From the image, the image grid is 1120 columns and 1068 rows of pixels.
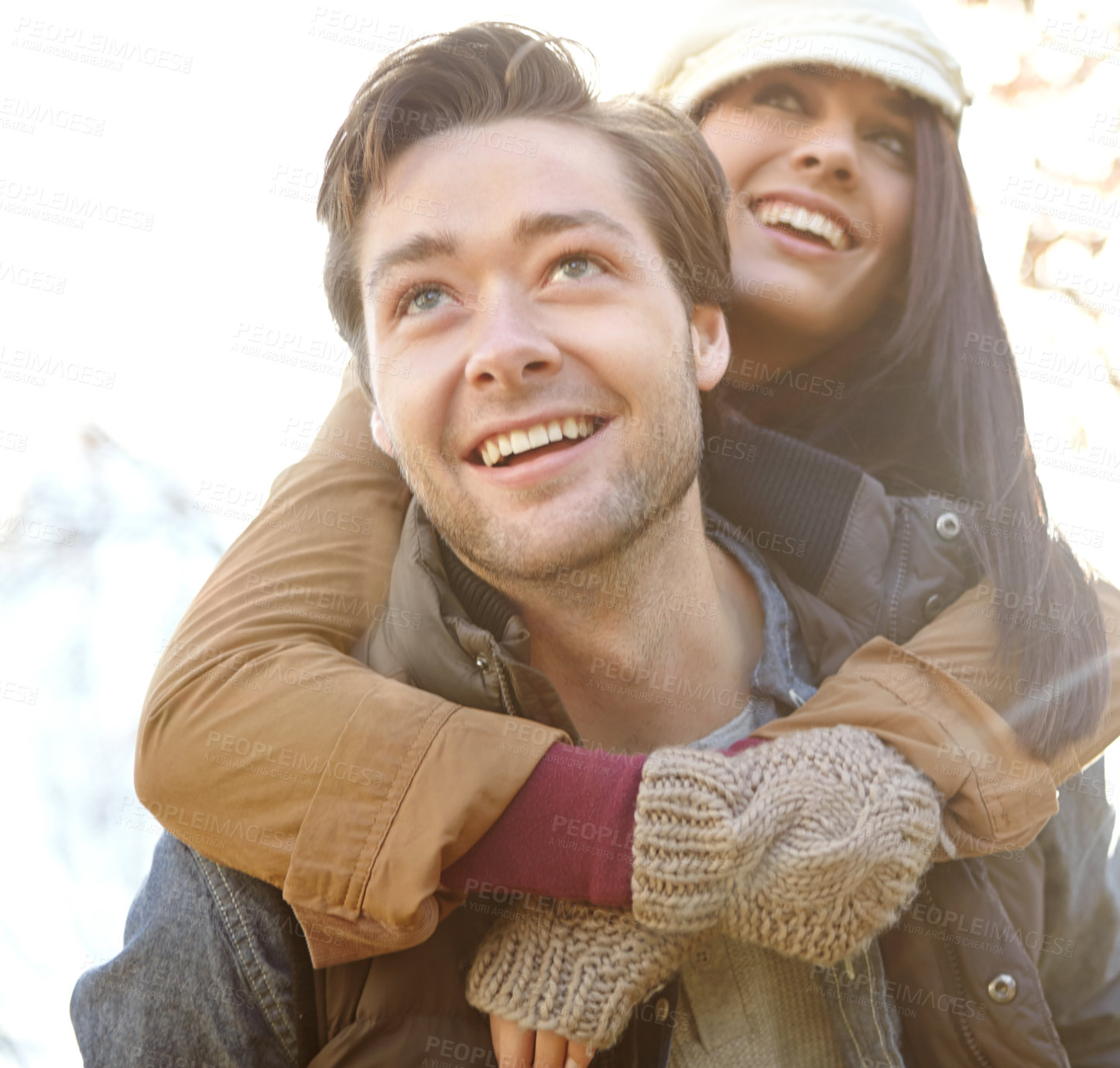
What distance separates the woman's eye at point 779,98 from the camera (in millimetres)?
1598

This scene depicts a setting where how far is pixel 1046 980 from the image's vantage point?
1.48 m

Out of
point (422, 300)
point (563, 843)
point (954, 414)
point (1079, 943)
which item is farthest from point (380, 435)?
point (1079, 943)

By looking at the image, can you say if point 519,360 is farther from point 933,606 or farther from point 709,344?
point 933,606

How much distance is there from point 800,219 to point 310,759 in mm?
1062

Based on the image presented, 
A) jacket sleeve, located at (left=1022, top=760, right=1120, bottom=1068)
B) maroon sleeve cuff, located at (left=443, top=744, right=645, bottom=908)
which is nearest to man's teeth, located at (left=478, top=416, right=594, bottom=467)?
maroon sleeve cuff, located at (left=443, top=744, right=645, bottom=908)

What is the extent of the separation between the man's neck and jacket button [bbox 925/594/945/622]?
22 cm

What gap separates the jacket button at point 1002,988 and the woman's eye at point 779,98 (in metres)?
1.19

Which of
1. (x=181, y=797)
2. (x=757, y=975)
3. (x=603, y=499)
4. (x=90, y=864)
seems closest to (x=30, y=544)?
(x=90, y=864)

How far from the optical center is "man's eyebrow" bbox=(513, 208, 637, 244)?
1.24 meters

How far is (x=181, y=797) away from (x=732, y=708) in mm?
662

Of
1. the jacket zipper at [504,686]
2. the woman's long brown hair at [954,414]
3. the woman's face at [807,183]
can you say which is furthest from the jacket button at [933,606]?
the jacket zipper at [504,686]

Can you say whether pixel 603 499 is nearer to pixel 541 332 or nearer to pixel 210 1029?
pixel 541 332

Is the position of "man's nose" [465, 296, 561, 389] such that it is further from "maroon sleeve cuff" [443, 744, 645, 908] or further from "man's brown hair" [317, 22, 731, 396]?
"maroon sleeve cuff" [443, 744, 645, 908]

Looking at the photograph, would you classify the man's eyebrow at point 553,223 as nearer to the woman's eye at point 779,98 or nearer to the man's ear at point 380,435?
the man's ear at point 380,435
